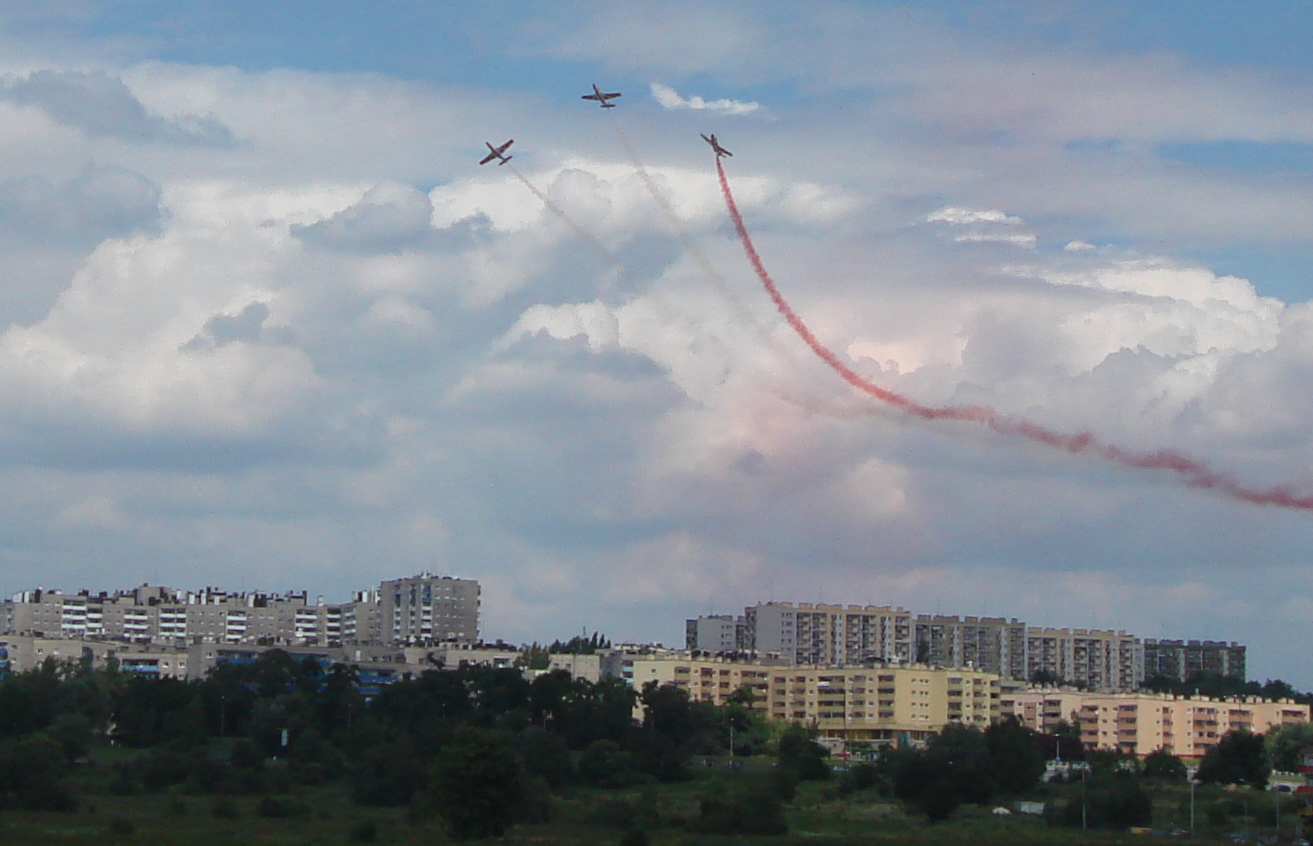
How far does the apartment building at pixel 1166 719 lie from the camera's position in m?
144

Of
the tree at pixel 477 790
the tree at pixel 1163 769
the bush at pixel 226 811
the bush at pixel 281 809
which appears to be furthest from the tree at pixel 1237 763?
the bush at pixel 226 811

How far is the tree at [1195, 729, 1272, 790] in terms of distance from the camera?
106125mm

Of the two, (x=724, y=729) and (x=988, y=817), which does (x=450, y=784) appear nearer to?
(x=988, y=817)

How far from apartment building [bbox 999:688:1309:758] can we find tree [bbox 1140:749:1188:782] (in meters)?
27.7

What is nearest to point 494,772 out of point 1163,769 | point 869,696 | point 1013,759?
point 1013,759

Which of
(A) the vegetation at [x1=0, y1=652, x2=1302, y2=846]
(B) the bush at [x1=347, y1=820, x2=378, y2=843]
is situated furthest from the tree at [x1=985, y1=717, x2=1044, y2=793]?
(B) the bush at [x1=347, y1=820, x2=378, y2=843]

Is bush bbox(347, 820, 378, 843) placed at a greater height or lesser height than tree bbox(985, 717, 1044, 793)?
lesser

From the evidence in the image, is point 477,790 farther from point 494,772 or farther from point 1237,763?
point 1237,763

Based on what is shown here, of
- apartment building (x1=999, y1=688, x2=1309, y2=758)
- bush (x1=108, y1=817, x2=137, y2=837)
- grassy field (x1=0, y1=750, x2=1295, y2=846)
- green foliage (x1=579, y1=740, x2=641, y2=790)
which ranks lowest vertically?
grassy field (x1=0, y1=750, x2=1295, y2=846)

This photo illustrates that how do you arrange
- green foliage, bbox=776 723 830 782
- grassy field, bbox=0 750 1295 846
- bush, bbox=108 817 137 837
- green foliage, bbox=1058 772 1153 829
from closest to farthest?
bush, bbox=108 817 137 837
grassy field, bbox=0 750 1295 846
green foliage, bbox=1058 772 1153 829
green foliage, bbox=776 723 830 782

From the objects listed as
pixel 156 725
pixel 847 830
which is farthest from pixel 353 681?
pixel 847 830

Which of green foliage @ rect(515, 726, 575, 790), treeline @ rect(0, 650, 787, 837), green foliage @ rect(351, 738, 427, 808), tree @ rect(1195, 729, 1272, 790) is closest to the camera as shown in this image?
treeline @ rect(0, 650, 787, 837)

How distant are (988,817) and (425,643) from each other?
97.0 m

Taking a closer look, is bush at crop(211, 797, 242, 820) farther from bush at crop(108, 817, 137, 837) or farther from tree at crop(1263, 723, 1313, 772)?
tree at crop(1263, 723, 1313, 772)
